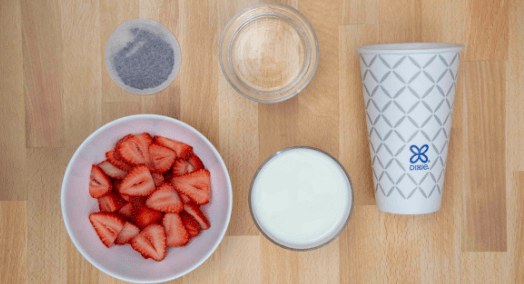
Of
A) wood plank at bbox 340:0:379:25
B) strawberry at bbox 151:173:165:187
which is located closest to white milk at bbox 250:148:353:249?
strawberry at bbox 151:173:165:187

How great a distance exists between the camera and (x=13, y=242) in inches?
30.6

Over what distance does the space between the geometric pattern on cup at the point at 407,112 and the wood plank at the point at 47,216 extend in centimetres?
58

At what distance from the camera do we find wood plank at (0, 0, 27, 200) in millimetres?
766

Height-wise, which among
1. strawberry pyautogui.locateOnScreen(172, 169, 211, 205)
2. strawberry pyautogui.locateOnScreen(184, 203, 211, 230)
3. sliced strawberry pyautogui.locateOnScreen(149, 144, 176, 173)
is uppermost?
sliced strawberry pyautogui.locateOnScreen(149, 144, 176, 173)

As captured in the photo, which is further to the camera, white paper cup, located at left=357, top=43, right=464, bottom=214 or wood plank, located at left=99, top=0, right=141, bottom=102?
wood plank, located at left=99, top=0, right=141, bottom=102

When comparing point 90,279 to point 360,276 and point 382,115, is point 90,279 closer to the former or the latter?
point 360,276

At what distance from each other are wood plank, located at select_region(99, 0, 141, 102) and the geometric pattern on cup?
1.45 feet

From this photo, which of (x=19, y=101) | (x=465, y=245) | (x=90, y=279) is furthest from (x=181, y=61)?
(x=465, y=245)

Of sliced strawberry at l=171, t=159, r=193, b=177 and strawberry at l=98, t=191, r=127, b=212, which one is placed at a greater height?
sliced strawberry at l=171, t=159, r=193, b=177

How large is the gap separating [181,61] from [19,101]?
330mm

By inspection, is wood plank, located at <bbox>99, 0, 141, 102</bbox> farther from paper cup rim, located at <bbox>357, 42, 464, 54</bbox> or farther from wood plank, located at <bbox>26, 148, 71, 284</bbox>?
paper cup rim, located at <bbox>357, 42, 464, 54</bbox>

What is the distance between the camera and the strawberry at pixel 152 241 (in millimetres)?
691

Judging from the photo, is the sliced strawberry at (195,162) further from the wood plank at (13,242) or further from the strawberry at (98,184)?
the wood plank at (13,242)

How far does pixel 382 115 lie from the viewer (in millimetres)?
661
